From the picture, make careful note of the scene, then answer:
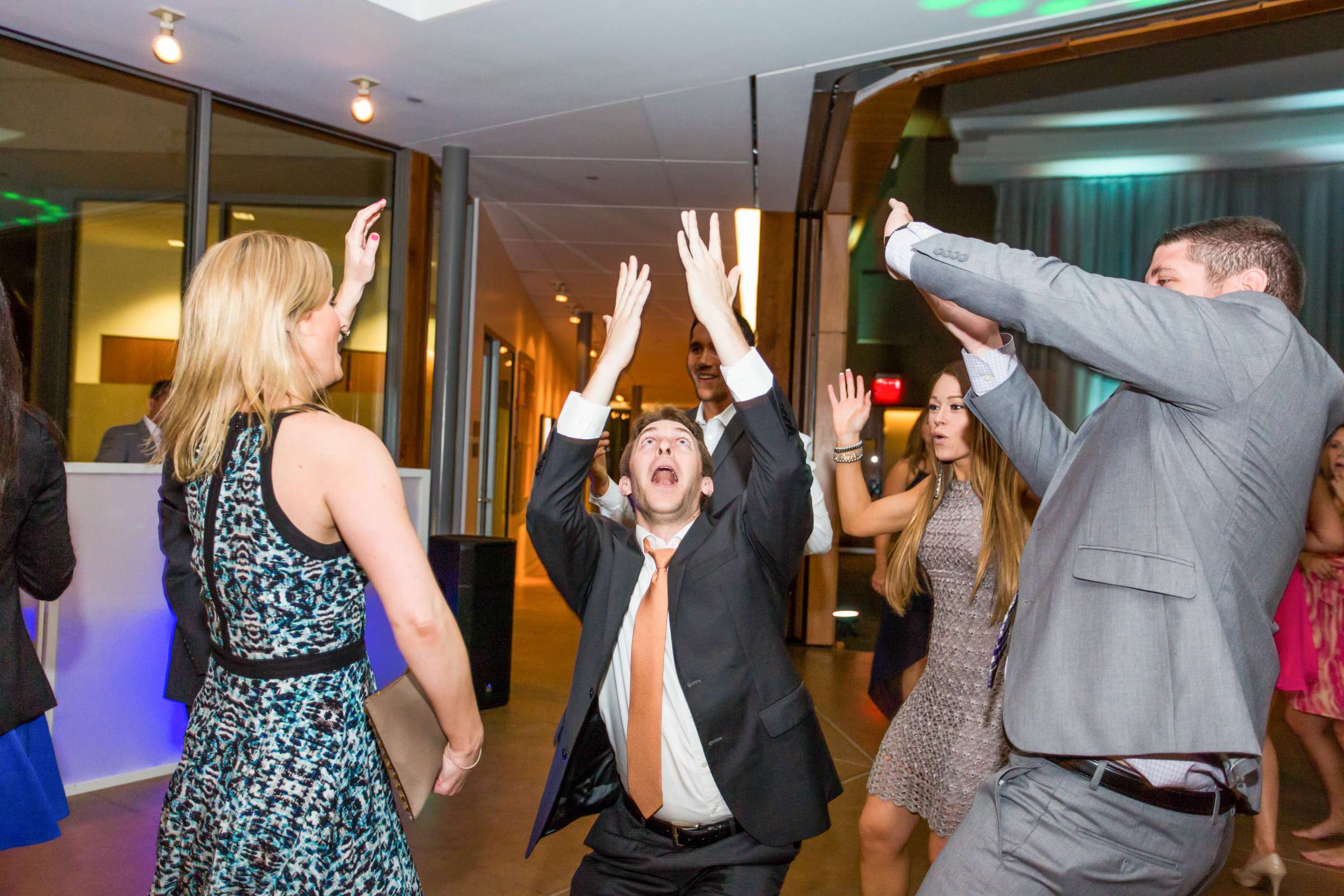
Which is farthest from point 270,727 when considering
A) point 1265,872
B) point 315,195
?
point 315,195

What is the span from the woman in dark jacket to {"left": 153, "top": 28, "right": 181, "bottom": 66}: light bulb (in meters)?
2.93

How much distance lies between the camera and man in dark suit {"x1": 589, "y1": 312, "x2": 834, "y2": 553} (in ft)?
6.94

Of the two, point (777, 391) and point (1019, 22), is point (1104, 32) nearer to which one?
point (1019, 22)

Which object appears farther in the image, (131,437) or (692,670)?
(131,437)

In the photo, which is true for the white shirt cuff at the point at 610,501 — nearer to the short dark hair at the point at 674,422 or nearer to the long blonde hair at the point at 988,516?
the short dark hair at the point at 674,422

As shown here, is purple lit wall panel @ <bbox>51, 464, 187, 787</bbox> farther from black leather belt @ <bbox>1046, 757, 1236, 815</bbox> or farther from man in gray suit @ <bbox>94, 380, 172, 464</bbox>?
black leather belt @ <bbox>1046, 757, 1236, 815</bbox>

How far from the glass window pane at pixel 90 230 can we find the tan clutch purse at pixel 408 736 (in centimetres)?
408

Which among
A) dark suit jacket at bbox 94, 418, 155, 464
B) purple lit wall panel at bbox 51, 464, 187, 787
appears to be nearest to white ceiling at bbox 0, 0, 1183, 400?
dark suit jacket at bbox 94, 418, 155, 464

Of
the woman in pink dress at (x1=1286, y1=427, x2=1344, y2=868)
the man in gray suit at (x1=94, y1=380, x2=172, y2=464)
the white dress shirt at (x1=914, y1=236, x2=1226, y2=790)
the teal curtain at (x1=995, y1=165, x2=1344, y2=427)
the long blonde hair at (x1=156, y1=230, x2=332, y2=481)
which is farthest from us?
the man in gray suit at (x1=94, y1=380, x2=172, y2=464)

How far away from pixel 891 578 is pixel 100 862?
2681mm

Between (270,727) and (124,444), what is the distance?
3.92m

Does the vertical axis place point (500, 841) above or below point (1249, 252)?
below

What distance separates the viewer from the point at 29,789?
5.94 ft

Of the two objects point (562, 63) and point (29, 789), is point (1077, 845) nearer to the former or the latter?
point (29, 789)
